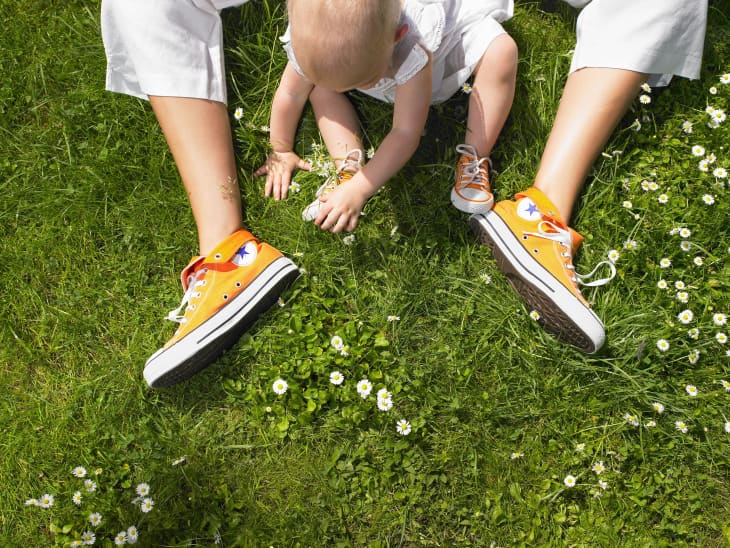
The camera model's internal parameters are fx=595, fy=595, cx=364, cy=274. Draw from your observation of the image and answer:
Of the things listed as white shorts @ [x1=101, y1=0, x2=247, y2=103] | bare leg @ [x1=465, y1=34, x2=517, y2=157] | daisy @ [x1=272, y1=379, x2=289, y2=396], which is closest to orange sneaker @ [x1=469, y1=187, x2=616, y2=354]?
bare leg @ [x1=465, y1=34, x2=517, y2=157]

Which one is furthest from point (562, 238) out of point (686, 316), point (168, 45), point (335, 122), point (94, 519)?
point (94, 519)

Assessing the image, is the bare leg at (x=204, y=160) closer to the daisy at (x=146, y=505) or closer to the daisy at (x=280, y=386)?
the daisy at (x=280, y=386)

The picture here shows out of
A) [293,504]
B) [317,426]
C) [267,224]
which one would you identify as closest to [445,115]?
[267,224]

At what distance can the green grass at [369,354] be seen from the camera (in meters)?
2.48

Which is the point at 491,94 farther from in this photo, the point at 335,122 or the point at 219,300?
the point at 219,300

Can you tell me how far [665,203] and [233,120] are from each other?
2.12m

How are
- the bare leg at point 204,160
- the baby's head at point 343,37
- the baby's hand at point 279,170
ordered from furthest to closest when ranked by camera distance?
Result: the baby's hand at point 279,170 → the bare leg at point 204,160 → the baby's head at point 343,37

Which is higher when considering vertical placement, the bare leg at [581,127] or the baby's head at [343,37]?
the baby's head at [343,37]

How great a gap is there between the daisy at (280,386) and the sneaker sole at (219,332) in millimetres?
268

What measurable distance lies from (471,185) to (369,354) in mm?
896

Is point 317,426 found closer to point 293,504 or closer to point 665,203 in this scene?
point 293,504

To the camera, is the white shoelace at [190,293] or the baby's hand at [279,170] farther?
the baby's hand at [279,170]

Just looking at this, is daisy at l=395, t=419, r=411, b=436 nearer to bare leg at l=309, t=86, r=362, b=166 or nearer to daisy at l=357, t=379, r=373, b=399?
daisy at l=357, t=379, r=373, b=399

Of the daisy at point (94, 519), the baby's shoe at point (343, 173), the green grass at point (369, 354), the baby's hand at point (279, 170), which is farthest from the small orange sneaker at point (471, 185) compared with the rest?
the daisy at point (94, 519)
